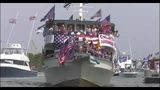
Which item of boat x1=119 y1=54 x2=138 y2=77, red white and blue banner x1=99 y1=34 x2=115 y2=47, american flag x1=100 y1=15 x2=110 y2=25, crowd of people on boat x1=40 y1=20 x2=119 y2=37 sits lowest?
boat x1=119 y1=54 x2=138 y2=77

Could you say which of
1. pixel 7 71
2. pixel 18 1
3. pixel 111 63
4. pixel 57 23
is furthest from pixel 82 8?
pixel 7 71

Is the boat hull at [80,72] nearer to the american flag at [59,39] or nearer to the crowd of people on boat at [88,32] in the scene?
the crowd of people on boat at [88,32]

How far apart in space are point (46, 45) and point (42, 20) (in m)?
2.88

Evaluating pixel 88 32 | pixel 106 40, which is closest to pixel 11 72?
pixel 88 32

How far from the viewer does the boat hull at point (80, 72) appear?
45188mm

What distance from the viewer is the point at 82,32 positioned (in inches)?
1992

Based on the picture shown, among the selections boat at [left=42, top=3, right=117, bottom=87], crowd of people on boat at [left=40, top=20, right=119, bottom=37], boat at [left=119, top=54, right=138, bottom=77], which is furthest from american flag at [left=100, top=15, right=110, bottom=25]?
boat at [left=119, top=54, right=138, bottom=77]

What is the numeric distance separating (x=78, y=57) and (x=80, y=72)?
146 cm

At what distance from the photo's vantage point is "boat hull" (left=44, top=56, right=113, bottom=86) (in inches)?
1779

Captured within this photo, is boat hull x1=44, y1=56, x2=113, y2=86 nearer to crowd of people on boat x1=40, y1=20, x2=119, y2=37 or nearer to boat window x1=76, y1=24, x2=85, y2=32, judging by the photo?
crowd of people on boat x1=40, y1=20, x2=119, y2=37

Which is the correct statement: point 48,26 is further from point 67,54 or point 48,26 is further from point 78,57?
point 78,57

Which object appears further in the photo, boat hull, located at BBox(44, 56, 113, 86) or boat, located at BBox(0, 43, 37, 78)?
boat, located at BBox(0, 43, 37, 78)

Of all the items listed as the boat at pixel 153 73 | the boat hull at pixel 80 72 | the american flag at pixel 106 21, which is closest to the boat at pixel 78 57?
the boat hull at pixel 80 72

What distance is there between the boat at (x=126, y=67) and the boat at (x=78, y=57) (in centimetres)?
7331
